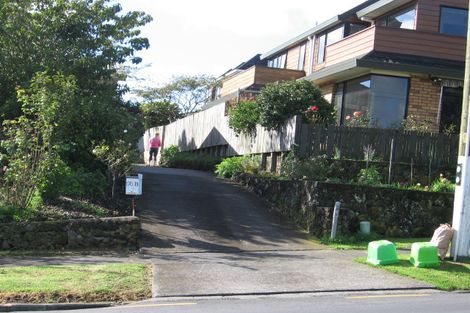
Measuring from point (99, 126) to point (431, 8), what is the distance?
11683 mm

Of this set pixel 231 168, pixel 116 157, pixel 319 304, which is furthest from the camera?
pixel 231 168

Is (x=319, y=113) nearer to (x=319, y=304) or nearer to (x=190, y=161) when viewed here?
(x=319, y=304)

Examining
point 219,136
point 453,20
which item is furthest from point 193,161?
point 453,20

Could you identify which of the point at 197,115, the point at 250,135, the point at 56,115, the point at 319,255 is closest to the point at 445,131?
the point at 250,135

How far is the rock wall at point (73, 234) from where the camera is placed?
12.1m

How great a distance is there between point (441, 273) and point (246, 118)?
11.9m

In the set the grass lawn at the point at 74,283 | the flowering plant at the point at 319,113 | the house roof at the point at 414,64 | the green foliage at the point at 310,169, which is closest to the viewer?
the grass lawn at the point at 74,283

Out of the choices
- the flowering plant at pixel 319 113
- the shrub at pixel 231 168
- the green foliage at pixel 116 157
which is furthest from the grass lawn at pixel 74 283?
the shrub at pixel 231 168

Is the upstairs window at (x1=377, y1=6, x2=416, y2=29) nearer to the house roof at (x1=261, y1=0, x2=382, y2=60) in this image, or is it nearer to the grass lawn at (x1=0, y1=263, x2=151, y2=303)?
the house roof at (x1=261, y1=0, x2=382, y2=60)

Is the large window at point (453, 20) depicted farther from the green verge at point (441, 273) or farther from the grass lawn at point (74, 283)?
the grass lawn at point (74, 283)

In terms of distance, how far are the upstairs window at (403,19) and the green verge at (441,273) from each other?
445 inches

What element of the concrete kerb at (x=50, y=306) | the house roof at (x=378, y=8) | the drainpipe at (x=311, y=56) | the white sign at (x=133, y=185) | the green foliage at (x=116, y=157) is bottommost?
the concrete kerb at (x=50, y=306)

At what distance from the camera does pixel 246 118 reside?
2109 cm

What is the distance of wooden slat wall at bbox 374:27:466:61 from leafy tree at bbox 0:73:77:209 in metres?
10.2
